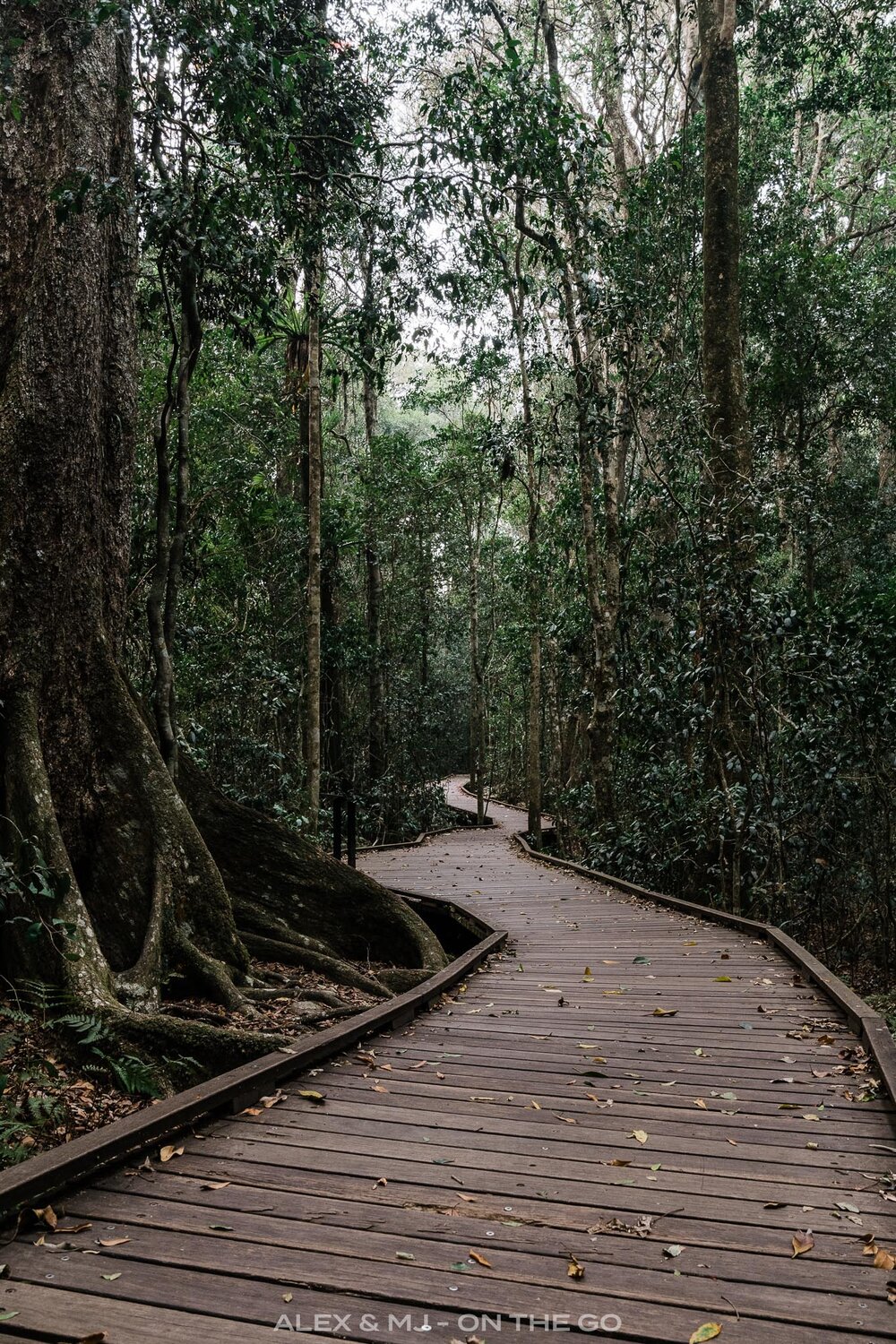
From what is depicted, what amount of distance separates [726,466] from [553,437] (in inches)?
167

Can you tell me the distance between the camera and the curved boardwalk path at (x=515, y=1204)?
201 centimetres

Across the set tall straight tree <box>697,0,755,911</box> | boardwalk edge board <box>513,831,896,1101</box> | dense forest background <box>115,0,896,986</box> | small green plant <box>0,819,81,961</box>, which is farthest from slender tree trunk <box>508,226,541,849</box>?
small green plant <box>0,819,81,961</box>

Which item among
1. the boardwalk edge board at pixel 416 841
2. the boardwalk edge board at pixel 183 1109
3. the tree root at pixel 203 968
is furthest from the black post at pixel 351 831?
the boardwalk edge board at pixel 416 841

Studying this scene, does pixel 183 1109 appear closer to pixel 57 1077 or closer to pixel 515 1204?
pixel 57 1077

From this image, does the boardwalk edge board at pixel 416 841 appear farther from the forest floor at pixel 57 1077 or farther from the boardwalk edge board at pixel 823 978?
the forest floor at pixel 57 1077

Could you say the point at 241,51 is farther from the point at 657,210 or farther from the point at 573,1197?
the point at 657,210

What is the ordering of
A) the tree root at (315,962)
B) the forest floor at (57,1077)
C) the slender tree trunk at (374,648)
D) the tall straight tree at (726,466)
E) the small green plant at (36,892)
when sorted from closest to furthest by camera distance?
the forest floor at (57,1077)
the small green plant at (36,892)
the tree root at (315,962)
the tall straight tree at (726,466)
the slender tree trunk at (374,648)

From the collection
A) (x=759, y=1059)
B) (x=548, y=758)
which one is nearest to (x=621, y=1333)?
(x=759, y=1059)

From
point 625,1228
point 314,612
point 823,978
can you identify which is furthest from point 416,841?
point 625,1228

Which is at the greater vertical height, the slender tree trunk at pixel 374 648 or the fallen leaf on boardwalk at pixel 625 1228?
the slender tree trunk at pixel 374 648

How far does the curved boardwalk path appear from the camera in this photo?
79.0 inches

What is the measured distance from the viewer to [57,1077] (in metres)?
3.48

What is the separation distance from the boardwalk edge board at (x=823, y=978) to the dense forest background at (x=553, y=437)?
480mm

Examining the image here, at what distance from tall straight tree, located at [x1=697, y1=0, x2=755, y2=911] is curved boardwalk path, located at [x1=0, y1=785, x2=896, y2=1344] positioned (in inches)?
153
